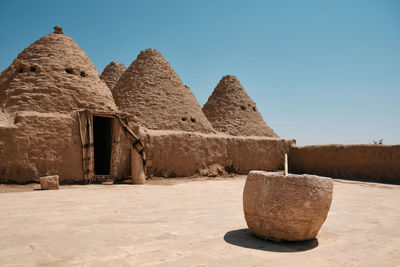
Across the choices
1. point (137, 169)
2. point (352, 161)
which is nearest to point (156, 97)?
point (137, 169)

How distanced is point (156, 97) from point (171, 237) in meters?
10.9

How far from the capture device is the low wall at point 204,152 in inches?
417

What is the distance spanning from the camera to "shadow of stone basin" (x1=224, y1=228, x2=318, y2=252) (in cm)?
310

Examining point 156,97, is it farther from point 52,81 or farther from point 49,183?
point 49,183

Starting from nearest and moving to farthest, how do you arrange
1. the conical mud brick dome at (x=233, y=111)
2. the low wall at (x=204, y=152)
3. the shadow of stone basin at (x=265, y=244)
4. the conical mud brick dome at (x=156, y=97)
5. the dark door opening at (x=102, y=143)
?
the shadow of stone basin at (x=265, y=244) → the low wall at (x=204, y=152) → the dark door opening at (x=102, y=143) → the conical mud brick dome at (x=156, y=97) → the conical mud brick dome at (x=233, y=111)

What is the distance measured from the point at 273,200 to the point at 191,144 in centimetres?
830

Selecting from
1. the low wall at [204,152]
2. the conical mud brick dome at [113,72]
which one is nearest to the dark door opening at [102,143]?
the low wall at [204,152]

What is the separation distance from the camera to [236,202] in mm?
6121

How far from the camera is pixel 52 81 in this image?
10.0 m

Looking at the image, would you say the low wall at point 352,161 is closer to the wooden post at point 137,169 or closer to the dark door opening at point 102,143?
the wooden post at point 137,169

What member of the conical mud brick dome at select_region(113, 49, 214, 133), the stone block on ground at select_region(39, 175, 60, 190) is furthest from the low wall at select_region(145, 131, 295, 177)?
the stone block on ground at select_region(39, 175, 60, 190)

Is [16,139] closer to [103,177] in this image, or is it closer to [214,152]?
[103,177]

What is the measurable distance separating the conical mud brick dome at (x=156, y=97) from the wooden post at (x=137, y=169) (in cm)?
310

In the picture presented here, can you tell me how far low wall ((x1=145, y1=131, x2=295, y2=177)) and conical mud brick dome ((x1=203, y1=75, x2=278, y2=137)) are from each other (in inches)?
122
